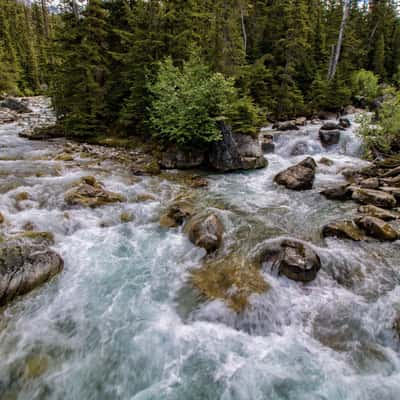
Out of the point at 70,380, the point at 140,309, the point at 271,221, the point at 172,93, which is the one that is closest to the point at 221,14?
the point at 172,93

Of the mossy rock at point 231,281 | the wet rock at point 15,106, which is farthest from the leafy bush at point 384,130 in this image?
the wet rock at point 15,106

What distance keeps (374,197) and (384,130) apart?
13.6 ft

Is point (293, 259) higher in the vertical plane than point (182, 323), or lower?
higher

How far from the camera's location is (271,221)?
784cm

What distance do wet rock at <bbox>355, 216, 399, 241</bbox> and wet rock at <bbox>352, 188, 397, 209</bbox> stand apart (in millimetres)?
1641

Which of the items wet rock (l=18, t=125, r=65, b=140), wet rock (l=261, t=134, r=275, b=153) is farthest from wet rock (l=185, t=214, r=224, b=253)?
wet rock (l=18, t=125, r=65, b=140)

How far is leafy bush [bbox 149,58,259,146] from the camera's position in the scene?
437 inches

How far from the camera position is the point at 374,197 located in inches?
338

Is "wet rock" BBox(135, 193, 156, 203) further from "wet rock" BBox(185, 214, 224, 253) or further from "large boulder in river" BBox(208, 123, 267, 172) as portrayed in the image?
"large boulder in river" BBox(208, 123, 267, 172)

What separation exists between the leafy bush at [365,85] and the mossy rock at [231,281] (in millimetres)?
24842

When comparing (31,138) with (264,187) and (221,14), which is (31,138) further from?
(264,187)

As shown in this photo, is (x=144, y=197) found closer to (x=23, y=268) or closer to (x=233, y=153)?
(x=23, y=268)

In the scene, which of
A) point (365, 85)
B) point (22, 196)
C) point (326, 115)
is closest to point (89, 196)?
point (22, 196)

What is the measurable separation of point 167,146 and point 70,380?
1063cm
